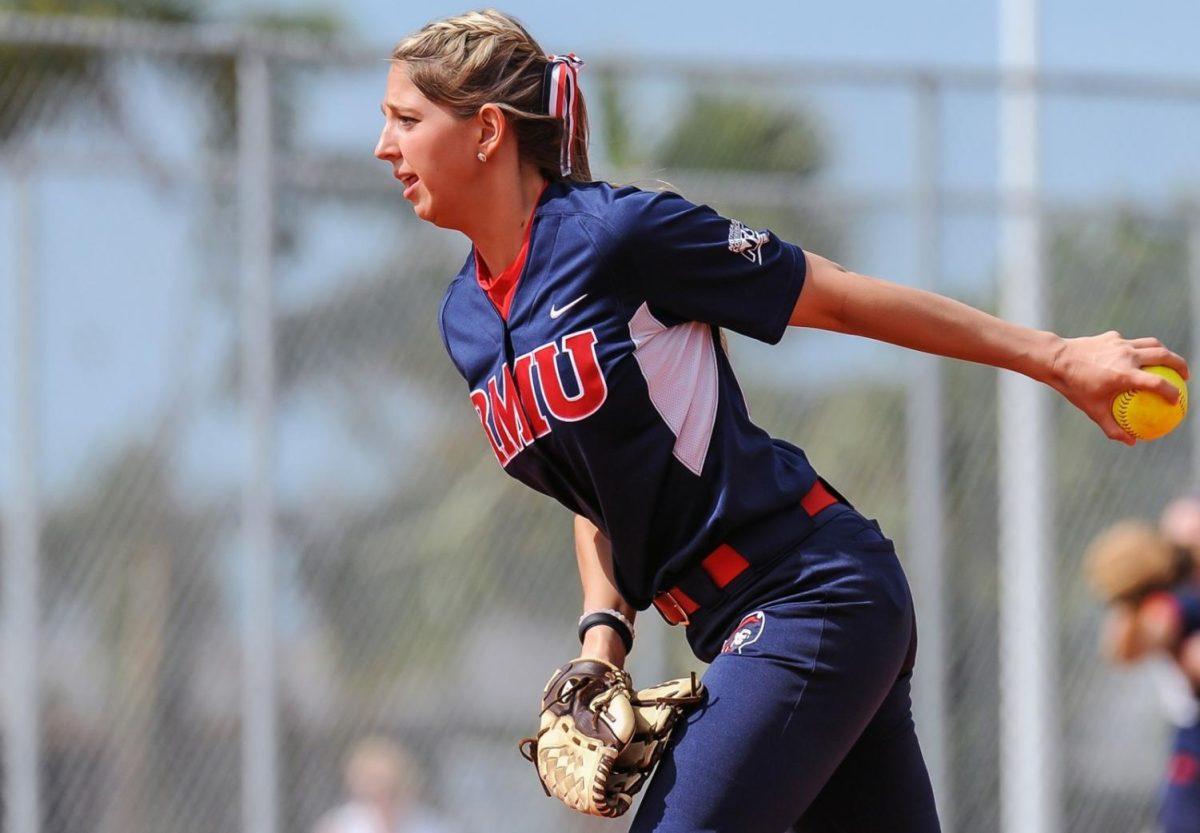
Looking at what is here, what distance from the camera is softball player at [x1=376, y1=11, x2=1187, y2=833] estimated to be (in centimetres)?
278

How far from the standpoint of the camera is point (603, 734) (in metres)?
2.87

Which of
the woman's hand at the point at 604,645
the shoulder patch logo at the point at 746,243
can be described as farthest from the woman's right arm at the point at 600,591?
the shoulder patch logo at the point at 746,243

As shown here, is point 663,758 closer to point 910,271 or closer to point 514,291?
point 514,291

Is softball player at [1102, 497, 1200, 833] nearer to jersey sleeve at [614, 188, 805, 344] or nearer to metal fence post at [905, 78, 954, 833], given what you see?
metal fence post at [905, 78, 954, 833]

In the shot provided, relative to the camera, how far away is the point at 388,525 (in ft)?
21.6

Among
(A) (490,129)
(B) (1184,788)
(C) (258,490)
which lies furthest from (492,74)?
(B) (1184,788)

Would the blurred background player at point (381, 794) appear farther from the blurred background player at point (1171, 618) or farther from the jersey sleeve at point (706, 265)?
the jersey sleeve at point (706, 265)

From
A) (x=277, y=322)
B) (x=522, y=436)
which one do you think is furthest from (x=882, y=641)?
(x=277, y=322)

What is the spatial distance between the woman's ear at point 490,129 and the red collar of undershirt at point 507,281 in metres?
0.11

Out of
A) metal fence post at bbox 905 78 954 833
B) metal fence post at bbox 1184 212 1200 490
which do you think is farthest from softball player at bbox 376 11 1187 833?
metal fence post at bbox 1184 212 1200 490

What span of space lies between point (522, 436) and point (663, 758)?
0.57m

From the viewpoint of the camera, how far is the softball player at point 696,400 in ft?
9.11

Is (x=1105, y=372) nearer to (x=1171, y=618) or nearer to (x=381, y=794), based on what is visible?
(x=1171, y=618)

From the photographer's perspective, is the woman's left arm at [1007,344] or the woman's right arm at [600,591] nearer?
the woman's left arm at [1007,344]
